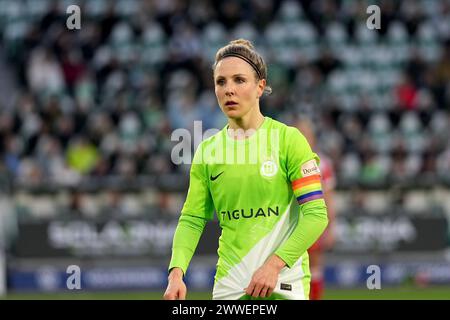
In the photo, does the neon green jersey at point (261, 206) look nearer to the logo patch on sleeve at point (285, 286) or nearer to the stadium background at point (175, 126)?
the logo patch on sleeve at point (285, 286)

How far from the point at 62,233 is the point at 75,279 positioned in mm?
1345

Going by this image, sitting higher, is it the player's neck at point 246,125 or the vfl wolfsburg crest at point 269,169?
the player's neck at point 246,125

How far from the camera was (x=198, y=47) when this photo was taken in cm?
2077

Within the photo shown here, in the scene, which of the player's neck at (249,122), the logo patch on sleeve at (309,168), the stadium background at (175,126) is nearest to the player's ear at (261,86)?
the player's neck at (249,122)

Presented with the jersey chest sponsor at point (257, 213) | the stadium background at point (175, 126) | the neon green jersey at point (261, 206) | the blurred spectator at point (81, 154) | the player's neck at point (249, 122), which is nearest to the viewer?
the neon green jersey at point (261, 206)

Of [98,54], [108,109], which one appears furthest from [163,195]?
[98,54]

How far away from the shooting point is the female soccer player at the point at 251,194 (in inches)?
217

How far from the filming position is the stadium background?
52.6ft

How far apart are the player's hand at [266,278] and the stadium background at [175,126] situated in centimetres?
933

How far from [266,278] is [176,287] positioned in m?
0.47

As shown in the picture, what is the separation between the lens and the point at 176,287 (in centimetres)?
546

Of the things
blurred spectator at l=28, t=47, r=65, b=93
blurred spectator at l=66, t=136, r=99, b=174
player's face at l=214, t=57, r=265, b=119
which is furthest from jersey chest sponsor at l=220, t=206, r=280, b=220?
blurred spectator at l=28, t=47, r=65, b=93

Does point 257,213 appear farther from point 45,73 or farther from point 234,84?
point 45,73

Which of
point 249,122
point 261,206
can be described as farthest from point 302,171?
point 249,122
